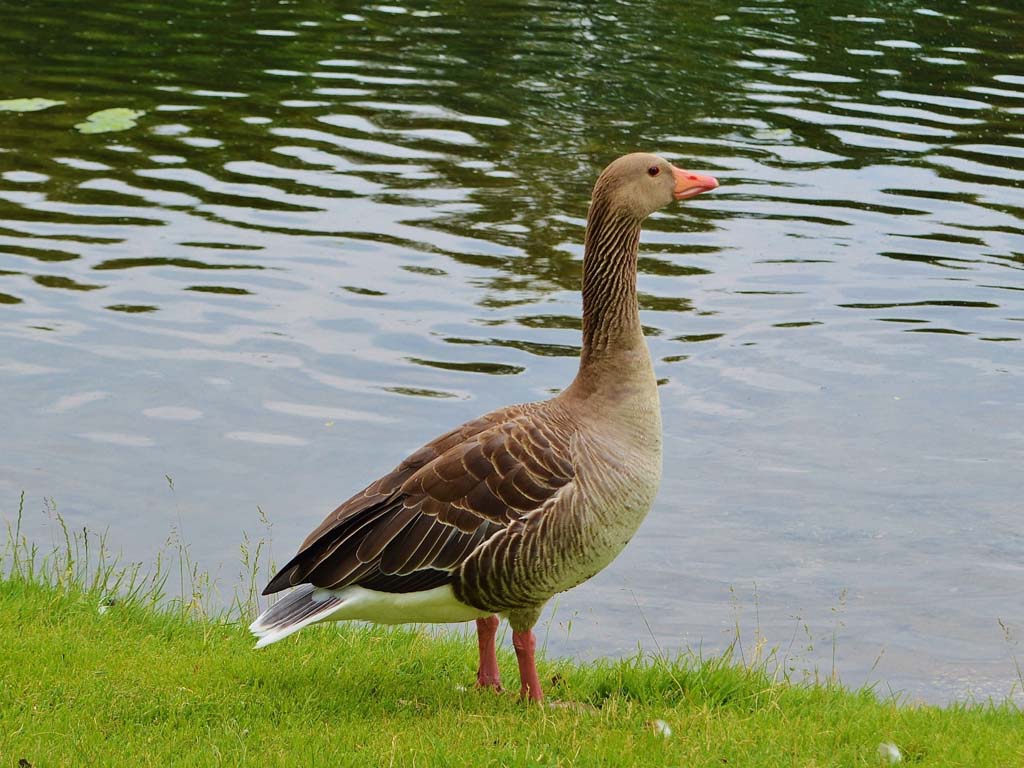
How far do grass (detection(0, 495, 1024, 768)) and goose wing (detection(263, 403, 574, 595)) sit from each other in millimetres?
591

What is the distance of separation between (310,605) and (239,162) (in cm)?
1406

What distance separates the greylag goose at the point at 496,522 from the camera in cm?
673

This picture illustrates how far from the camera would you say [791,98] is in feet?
77.1

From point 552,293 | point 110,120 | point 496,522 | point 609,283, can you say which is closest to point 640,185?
point 609,283

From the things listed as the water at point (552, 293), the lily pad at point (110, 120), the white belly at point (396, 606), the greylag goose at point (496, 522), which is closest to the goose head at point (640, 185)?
the greylag goose at point (496, 522)

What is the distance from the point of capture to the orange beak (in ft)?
24.9

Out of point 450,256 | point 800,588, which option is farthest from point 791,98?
point 800,588

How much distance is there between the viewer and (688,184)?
763 centimetres

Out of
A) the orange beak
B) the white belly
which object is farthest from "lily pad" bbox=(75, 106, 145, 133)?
the white belly

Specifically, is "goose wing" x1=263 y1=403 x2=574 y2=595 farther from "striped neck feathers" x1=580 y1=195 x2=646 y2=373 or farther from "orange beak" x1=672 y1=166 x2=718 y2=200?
"orange beak" x1=672 y1=166 x2=718 y2=200

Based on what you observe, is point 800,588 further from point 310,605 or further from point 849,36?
point 849,36

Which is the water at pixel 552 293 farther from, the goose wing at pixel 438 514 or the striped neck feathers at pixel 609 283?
the goose wing at pixel 438 514

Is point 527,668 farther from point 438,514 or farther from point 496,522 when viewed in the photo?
point 438,514

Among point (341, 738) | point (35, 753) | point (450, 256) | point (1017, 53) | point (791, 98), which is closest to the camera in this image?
point (35, 753)
